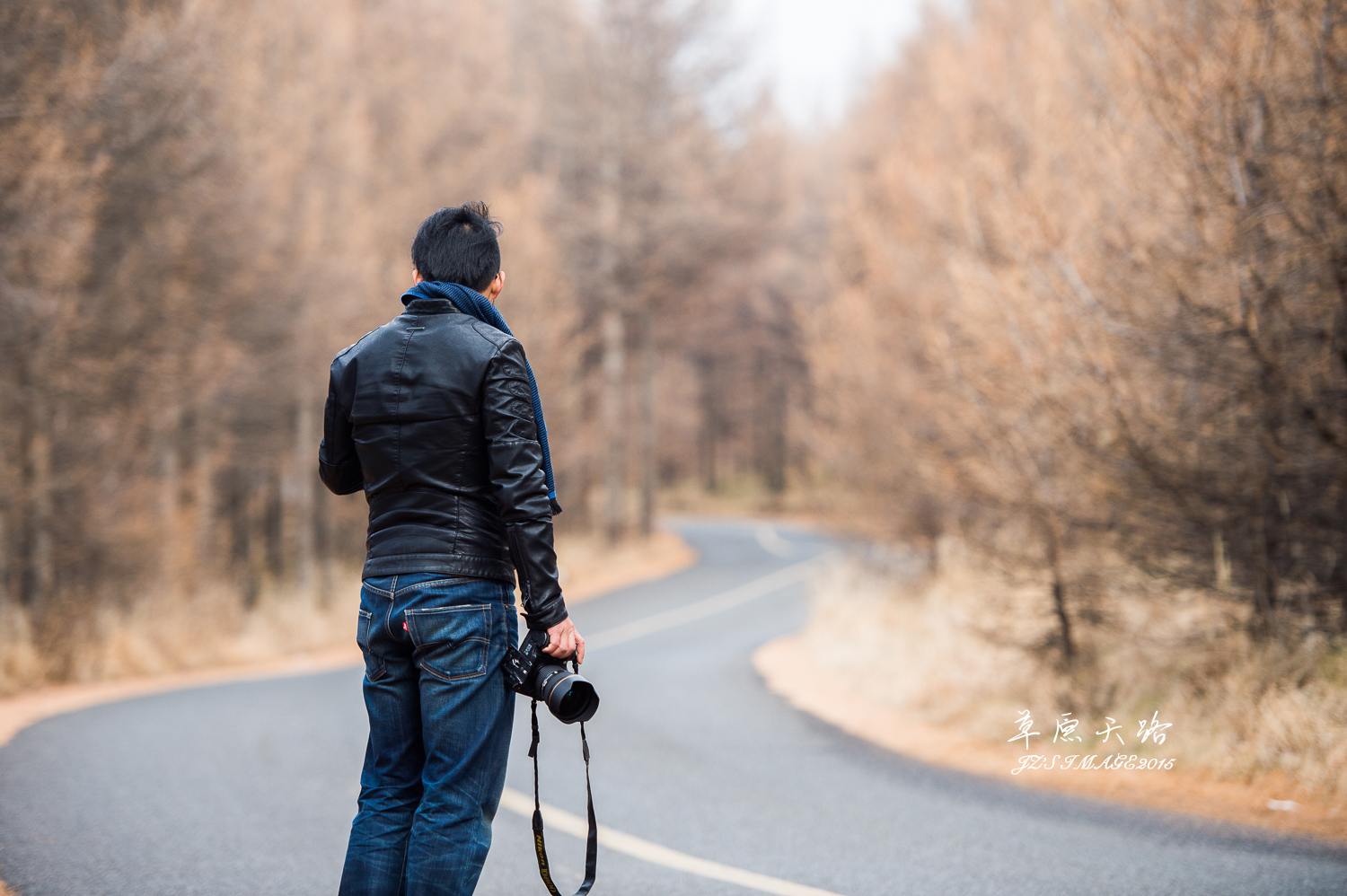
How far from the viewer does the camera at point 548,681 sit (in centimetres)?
270

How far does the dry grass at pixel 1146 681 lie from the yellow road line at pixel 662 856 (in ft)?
10.1

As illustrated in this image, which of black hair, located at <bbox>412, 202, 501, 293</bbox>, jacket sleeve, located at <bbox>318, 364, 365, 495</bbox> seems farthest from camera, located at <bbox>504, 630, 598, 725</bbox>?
black hair, located at <bbox>412, 202, 501, 293</bbox>

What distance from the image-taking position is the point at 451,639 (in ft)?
9.05

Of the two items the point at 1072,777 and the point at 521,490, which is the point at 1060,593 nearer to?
the point at 1072,777

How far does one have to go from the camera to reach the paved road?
4191 millimetres

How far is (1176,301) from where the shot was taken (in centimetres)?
681

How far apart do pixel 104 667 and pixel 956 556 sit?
10474 mm

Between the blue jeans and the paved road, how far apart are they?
1.50 metres

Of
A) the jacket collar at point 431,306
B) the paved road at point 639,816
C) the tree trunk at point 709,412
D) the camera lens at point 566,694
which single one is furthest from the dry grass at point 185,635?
the tree trunk at point 709,412

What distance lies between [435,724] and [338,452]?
88 cm

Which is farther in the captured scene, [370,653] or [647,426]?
[647,426]

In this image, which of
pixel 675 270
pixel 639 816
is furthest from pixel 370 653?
pixel 675 270

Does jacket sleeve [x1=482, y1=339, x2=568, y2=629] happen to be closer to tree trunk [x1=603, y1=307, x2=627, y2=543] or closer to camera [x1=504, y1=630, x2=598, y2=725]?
camera [x1=504, y1=630, x2=598, y2=725]

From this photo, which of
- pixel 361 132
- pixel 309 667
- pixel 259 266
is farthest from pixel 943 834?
pixel 361 132
